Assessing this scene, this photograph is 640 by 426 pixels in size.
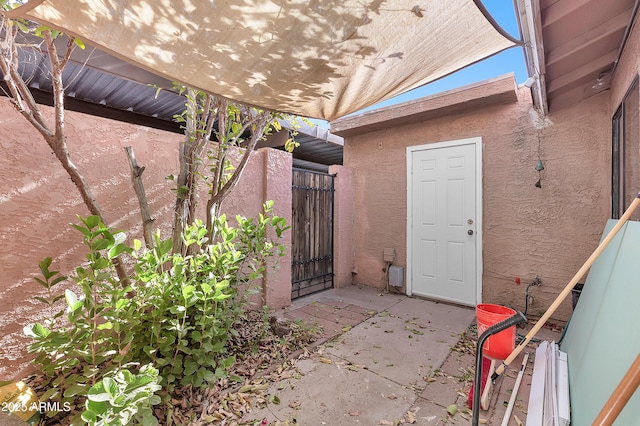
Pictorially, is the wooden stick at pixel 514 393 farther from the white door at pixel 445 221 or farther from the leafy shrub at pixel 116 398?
the leafy shrub at pixel 116 398

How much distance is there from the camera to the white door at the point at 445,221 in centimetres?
396

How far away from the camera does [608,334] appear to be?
5.17 feet

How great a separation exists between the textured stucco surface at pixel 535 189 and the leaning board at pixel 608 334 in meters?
1.24

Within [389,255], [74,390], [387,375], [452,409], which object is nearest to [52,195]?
[74,390]

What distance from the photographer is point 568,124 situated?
3344 mm

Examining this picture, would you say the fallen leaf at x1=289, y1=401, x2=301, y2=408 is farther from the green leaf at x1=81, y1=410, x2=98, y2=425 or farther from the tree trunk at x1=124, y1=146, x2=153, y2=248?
the tree trunk at x1=124, y1=146, x2=153, y2=248

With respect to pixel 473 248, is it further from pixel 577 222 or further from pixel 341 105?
pixel 341 105


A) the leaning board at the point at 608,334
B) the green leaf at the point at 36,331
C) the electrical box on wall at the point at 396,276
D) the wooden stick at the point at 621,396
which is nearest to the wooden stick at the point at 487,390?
the leaning board at the point at 608,334

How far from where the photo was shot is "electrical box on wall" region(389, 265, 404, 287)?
179 inches

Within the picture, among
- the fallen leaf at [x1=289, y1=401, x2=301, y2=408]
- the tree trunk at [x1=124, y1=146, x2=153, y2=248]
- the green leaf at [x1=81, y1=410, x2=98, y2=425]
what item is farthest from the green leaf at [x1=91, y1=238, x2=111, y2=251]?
the fallen leaf at [x1=289, y1=401, x2=301, y2=408]

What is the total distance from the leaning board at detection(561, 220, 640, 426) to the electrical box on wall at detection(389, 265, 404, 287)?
2364 mm

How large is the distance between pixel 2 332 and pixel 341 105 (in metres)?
2.98

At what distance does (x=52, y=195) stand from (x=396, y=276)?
14.3 ft

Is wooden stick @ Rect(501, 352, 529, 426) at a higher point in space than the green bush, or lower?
lower
